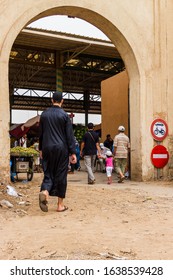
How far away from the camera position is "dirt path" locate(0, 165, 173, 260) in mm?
3461

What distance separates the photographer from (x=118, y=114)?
1495cm

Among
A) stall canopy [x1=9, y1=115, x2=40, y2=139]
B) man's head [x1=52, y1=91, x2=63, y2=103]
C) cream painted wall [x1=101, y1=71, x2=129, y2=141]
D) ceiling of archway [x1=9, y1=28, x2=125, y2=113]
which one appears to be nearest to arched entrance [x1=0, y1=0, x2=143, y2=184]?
man's head [x1=52, y1=91, x2=63, y2=103]

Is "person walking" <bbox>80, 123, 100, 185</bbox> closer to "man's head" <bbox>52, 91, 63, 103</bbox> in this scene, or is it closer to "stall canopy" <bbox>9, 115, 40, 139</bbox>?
"man's head" <bbox>52, 91, 63, 103</bbox>

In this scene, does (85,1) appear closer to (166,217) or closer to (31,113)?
(166,217)

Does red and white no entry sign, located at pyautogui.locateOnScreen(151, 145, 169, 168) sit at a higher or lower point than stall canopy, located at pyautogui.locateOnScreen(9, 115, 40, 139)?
lower

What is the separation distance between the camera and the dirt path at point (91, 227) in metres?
3.46

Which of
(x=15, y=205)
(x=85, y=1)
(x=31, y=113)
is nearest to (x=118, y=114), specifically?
A: (x=85, y=1)

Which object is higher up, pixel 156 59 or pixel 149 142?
pixel 156 59

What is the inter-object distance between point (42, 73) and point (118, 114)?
11.9m

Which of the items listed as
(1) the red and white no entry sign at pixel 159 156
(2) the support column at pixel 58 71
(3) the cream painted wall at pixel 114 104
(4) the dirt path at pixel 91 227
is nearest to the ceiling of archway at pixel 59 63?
(2) the support column at pixel 58 71

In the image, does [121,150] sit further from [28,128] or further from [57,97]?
[28,128]

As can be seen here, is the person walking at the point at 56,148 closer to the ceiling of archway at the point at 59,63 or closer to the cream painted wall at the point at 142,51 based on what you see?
the cream painted wall at the point at 142,51

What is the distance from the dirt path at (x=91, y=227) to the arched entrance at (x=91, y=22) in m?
2.05

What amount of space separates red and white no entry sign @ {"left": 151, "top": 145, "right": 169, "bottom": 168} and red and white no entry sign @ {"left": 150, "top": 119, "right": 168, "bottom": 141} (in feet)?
0.94
